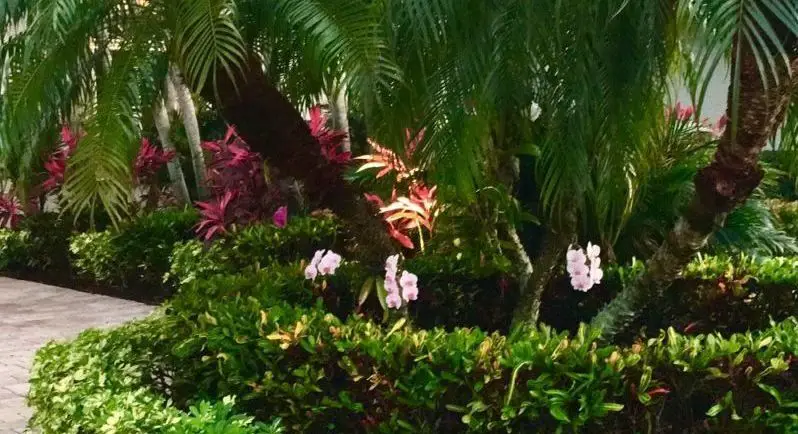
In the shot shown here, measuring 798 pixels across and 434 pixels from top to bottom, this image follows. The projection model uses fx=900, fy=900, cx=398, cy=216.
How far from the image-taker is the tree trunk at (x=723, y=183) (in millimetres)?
2748

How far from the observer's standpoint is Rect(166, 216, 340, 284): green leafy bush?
6.71 m

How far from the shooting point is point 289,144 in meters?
3.63

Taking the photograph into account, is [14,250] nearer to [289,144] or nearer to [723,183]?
[289,144]

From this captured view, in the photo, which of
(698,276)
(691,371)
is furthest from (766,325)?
(691,371)

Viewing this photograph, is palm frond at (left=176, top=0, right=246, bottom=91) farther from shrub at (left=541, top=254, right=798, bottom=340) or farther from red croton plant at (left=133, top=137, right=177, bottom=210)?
red croton plant at (left=133, top=137, right=177, bottom=210)

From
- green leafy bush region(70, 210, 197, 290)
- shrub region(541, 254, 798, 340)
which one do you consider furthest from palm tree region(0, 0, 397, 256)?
green leafy bush region(70, 210, 197, 290)

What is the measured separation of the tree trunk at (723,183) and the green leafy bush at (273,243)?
3361 mm

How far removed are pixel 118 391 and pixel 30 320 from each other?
5279mm

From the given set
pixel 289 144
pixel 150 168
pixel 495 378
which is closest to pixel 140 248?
pixel 150 168

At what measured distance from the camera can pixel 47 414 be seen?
12.3 ft

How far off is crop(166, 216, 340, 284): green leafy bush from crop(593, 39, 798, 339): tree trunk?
3.36 m

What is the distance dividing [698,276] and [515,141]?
109 cm

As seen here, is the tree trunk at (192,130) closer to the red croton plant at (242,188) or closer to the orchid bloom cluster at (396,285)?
the red croton plant at (242,188)

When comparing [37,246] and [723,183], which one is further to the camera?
[37,246]
